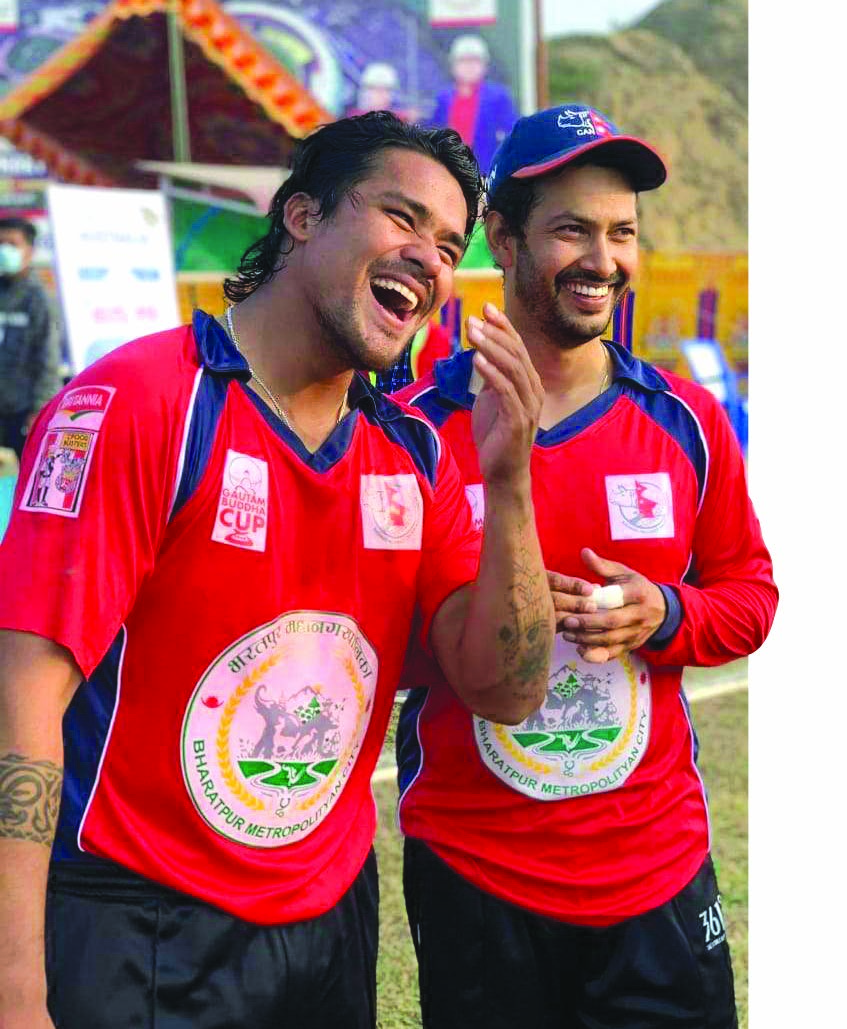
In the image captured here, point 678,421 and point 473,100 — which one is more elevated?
point 473,100

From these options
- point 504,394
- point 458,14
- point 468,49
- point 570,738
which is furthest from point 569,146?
point 458,14

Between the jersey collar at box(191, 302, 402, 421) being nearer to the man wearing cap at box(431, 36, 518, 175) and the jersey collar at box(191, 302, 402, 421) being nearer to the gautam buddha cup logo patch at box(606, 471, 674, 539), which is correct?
the gautam buddha cup logo patch at box(606, 471, 674, 539)

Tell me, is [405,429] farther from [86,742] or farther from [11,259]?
[11,259]

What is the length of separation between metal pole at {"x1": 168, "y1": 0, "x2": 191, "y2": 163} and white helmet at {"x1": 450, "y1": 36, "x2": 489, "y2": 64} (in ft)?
35.7

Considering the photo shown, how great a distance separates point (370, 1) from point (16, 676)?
107ft

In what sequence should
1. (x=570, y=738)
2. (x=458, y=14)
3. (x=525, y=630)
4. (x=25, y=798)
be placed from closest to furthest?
(x=25, y=798)
(x=525, y=630)
(x=570, y=738)
(x=458, y=14)

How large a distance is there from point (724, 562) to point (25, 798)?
60.8 inches

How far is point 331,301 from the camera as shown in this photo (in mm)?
2043

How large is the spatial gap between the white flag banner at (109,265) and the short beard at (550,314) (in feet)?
19.3

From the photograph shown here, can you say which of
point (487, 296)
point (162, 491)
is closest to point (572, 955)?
point (162, 491)

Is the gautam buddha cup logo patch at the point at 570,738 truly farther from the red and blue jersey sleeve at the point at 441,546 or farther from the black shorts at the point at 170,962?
the black shorts at the point at 170,962

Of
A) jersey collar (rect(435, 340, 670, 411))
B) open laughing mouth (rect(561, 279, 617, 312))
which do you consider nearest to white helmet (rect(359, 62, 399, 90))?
jersey collar (rect(435, 340, 670, 411))

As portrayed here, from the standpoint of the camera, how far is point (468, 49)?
1061 inches

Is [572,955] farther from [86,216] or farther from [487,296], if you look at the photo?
[487,296]
